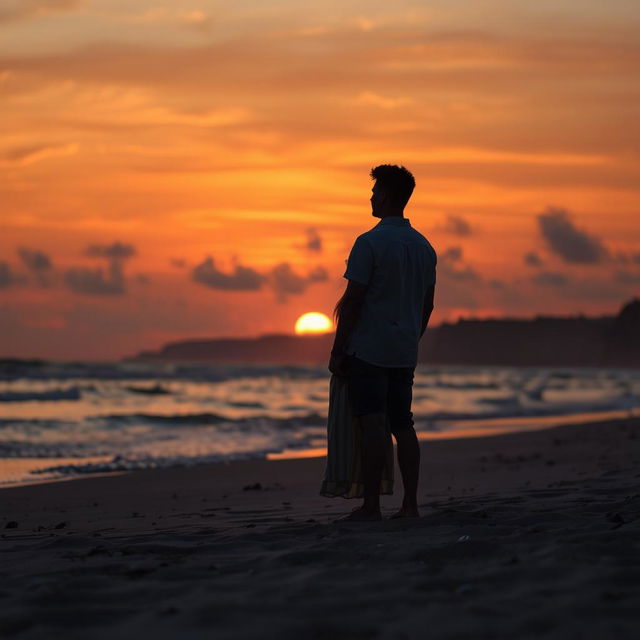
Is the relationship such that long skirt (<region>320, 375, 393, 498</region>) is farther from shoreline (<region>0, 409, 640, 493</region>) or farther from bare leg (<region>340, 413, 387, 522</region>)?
shoreline (<region>0, 409, 640, 493</region>)

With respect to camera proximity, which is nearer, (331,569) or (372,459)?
(331,569)

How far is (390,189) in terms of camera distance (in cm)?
564

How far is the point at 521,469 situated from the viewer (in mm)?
9977

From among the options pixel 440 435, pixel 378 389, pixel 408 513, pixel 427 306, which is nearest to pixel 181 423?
pixel 440 435

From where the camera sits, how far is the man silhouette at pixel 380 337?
5418mm

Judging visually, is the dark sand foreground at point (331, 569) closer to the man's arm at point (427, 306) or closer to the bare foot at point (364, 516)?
the bare foot at point (364, 516)

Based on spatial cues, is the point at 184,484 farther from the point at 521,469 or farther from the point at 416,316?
the point at 416,316

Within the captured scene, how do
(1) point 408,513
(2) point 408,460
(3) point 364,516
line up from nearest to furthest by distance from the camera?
1. (3) point 364,516
2. (1) point 408,513
3. (2) point 408,460

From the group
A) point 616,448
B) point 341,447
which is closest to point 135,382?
point 616,448

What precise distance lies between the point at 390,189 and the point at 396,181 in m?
0.06

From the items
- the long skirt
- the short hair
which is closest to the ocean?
the long skirt

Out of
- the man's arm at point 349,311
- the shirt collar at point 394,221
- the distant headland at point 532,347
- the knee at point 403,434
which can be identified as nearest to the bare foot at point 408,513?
the knee at point 403,434

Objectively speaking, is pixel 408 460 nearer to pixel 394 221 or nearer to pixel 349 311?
pixel 349 311

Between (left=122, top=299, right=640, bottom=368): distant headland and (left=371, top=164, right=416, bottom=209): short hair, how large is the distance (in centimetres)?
13154
